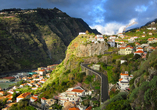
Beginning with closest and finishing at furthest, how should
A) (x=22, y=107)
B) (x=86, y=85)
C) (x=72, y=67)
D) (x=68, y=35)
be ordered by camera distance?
(x=86, y=85) < (x=22, y=107) < (x=72, y=67) < (x=68, y=35)

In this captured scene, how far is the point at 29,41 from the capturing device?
11806 centimetres

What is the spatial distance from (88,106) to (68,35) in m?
145

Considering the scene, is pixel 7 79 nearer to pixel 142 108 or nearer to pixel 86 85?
pixel 86 85

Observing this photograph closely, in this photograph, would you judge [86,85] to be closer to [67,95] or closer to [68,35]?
[67,95]

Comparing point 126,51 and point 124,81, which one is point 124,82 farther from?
point 126,51

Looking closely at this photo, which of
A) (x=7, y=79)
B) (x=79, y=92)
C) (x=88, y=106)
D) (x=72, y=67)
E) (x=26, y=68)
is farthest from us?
(x=26, y=68)

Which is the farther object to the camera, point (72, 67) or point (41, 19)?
point (41, 19)

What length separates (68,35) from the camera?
161375mm

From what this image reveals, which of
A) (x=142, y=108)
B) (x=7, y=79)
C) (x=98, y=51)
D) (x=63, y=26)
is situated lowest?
(x=7, y=79)

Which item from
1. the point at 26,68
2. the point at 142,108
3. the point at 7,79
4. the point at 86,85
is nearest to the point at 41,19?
the point at 26,68

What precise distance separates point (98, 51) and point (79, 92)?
14.2 meters

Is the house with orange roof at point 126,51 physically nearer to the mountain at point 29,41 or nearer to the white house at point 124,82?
the white house at point 124,82

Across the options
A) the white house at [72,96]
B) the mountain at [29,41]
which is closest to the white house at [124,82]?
the white house at [72,96]

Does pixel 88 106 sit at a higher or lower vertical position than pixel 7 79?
higher
